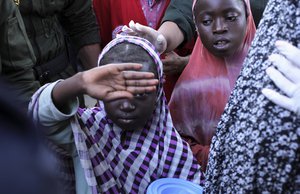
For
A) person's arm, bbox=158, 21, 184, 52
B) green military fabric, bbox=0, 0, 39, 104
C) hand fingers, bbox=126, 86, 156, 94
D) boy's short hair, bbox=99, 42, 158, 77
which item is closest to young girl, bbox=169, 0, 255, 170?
person's arm, bbox=158, 21, 184, 52

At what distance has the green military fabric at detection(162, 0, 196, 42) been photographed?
6.95ft

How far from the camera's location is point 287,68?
97cm

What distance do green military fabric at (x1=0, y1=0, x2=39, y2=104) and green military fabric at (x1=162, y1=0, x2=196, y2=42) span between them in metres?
0.67

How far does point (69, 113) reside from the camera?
144 cm

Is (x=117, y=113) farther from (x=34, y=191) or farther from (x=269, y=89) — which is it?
(x=34, y=191)

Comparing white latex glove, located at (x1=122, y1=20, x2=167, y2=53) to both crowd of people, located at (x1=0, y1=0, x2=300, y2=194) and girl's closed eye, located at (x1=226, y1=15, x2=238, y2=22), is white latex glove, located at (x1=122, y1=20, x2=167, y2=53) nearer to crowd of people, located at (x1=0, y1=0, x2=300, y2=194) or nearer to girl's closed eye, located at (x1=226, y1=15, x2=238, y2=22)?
crowd of people, located at (x1=0, y1=0, x2=300, y2=194)

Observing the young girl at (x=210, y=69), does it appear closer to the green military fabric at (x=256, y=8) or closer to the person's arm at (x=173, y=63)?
the person's arm at (x=173, y=63)

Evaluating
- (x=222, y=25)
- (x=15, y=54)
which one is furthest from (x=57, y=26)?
(x=222, y=25)

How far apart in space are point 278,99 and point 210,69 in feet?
3.09

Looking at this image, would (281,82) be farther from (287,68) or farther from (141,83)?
(141,83)

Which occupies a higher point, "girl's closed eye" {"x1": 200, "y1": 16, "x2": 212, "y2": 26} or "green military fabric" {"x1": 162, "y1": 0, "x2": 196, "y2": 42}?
"girl's closed eye" {"x1": 200, "y1": 16, "x2": 212, "y2": 26}

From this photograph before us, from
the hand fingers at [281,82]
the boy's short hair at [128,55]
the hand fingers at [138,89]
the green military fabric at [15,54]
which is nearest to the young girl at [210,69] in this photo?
the boy's short hair at [128,55]

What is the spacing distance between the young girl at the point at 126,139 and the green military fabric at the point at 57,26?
54 centimetres

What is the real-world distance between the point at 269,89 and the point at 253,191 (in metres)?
0.24
